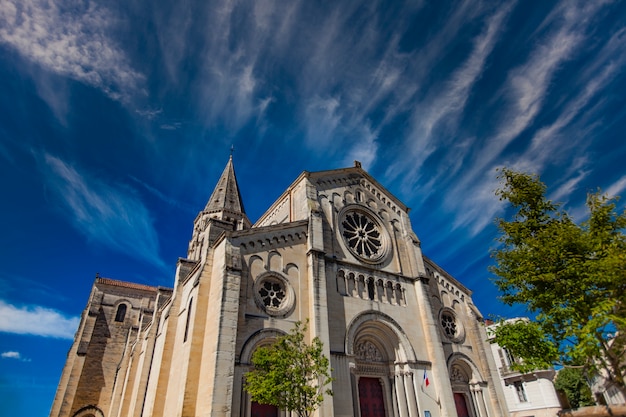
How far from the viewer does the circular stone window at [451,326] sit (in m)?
24.0

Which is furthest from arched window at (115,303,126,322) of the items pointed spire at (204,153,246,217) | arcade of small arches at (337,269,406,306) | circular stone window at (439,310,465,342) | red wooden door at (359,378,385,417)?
circular stone window at (439,310,465,342)

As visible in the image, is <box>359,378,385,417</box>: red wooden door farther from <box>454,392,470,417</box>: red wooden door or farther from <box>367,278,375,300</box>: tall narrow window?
<box>454,392,470,417</box>: red wooden door

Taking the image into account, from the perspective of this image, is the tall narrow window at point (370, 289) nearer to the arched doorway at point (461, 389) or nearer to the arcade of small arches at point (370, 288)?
the arcade of small arches at point (370, 288)

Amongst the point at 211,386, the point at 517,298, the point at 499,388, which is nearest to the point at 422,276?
the point at 499,388

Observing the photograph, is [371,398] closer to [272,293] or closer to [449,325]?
[272,293]

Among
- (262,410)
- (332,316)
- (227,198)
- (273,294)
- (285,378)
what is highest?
(227,198)

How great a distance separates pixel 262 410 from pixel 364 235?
12.5m

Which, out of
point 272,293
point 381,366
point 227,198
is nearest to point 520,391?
point 381,366

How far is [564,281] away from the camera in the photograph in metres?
12.6

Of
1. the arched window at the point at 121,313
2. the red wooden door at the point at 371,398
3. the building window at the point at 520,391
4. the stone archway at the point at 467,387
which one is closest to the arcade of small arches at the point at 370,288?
the red wooden door at the point at 371,398

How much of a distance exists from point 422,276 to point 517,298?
1008 cm

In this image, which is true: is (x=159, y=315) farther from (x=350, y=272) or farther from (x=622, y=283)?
(x=622, y=283)

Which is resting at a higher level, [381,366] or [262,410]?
[381,366]

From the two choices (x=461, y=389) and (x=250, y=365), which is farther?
(x=461, y=389)
